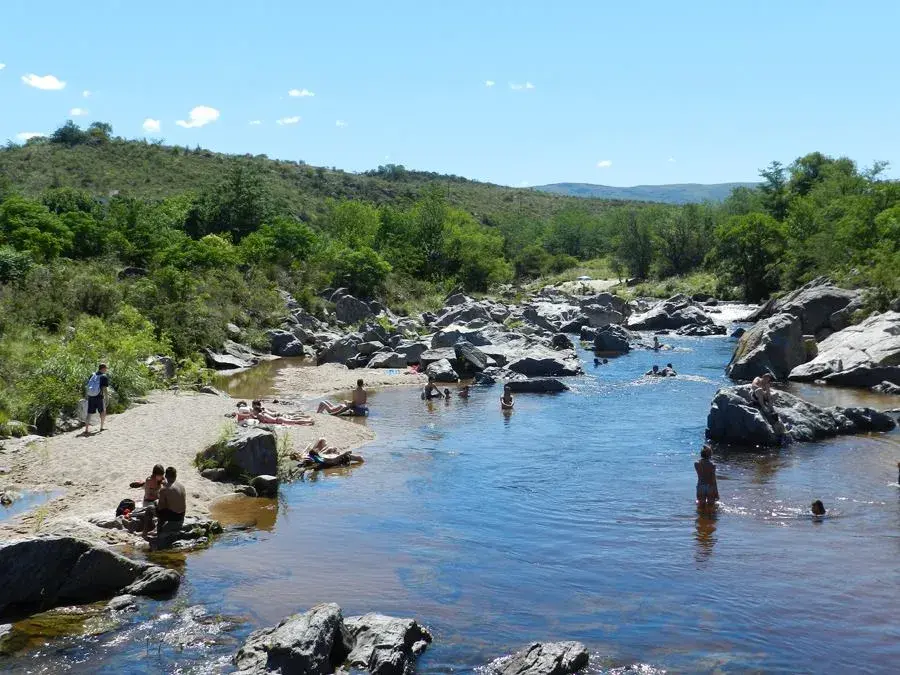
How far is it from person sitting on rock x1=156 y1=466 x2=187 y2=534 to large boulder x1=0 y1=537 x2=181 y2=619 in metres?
2.13

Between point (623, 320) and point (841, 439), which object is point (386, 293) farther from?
point (841, 439)

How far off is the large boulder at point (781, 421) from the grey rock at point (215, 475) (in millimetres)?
13258

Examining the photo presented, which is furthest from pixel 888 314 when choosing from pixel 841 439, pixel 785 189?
pixel 785 189

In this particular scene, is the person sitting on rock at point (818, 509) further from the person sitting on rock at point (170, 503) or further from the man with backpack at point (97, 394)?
the man with backpack at point (97, 394)

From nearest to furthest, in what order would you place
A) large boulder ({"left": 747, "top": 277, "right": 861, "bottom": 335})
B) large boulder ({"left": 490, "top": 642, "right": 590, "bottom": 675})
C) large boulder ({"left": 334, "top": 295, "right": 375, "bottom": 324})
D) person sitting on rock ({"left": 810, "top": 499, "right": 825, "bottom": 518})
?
large boulder ({"left": 490, "top": 642, "right": 590, "bottom": 675})
person sitting on rock ({"left": 810, "top": 499, "right": 825, "bottom": 518})
large boulder ({"left": 747, "top": 277, "right": 861, "bottom": 335})
large boulder ({"left": 334, "top": 295, "right": 375, "bottom": 324})

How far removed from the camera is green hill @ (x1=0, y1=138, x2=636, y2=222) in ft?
275

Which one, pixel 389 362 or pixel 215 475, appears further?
pixel 389 362

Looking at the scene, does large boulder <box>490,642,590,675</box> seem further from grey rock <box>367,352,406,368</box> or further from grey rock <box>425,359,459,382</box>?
grey rock <box>367,352,406,368</box>

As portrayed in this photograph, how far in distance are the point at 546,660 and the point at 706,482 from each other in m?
8.74

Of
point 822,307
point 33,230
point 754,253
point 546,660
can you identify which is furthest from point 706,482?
point 754,253

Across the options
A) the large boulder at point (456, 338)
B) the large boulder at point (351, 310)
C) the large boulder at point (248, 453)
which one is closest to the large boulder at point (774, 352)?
the large boulder at point (456, 338)

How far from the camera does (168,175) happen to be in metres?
92.7

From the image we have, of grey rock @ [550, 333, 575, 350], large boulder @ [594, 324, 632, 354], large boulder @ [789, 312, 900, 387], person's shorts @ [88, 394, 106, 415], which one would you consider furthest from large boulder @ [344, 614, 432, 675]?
large boulder @ [594, 324, 632, 354]

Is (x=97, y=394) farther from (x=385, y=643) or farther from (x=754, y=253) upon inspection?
(x=754, y=253)
